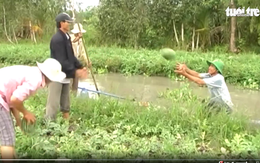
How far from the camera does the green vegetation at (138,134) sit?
2679mm

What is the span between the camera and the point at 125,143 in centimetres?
298

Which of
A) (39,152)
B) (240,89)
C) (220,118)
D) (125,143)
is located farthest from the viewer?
(240,89)

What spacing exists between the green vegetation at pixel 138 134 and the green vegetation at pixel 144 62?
3769 mm

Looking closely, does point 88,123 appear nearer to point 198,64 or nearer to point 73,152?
point 73,152

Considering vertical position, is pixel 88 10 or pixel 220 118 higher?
pixel 88 10

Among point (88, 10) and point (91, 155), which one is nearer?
point (91, 155)

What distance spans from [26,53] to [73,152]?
5.22 m

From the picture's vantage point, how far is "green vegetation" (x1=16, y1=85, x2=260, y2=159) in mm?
2679

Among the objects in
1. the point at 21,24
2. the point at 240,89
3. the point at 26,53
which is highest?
the point at 21,24

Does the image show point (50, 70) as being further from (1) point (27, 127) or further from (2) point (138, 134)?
(2) point (138, 134)

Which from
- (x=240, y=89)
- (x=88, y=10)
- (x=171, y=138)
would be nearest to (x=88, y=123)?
(x=171, y=138)

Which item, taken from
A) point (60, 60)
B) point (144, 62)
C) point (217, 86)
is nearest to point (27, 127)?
point (60, 60)

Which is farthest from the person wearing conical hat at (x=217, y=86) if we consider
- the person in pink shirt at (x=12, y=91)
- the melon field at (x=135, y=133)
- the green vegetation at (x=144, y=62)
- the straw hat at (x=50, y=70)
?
the green vegetation at (x=144, y=62)

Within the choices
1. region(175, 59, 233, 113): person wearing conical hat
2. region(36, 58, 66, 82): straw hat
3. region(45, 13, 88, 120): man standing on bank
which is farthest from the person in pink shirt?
region(175, 59, 233, 113): person wearing conical hat
